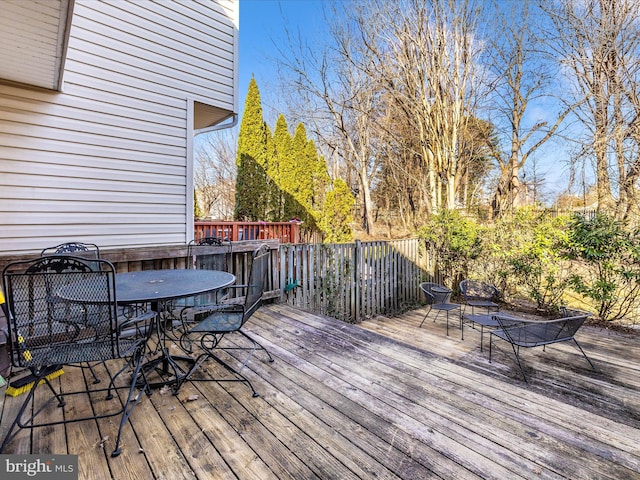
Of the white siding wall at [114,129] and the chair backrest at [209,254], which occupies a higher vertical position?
the white siding wall at [114,129]

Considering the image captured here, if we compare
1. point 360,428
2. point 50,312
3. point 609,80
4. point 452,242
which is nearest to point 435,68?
point 609,80

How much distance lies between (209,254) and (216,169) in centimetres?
1469

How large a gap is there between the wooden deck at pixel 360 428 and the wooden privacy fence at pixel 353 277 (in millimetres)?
1869

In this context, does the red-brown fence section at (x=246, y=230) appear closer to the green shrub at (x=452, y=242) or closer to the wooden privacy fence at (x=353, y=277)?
the wooden privacy fence at (x=353, y=277)

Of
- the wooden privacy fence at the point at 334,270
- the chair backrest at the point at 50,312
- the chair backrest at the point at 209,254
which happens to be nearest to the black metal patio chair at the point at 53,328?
the chair backrest at the point at 50,312

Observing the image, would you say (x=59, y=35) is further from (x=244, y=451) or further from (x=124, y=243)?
(x=244, y=451)

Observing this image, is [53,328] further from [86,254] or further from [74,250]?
[74,250]

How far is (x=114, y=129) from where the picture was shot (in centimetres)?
366

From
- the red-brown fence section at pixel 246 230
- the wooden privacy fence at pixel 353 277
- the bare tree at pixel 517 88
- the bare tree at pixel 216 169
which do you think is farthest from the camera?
the bare tree at pixel 216 169

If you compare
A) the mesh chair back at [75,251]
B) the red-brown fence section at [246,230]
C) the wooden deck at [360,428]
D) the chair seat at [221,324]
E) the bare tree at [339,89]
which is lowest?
the wooden deck at [360,428]

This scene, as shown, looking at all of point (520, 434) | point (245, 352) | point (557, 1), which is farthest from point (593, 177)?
point (245, 352)

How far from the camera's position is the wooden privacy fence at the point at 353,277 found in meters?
4.66

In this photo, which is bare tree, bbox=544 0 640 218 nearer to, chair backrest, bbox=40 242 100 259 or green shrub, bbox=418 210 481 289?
green shrub, bbox=418 210 481 289

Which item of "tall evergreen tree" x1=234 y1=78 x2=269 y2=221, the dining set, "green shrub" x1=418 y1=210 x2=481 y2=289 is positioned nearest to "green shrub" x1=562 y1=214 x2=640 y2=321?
"green shrub" x1=418 y1=210 x2=481 y2=289
